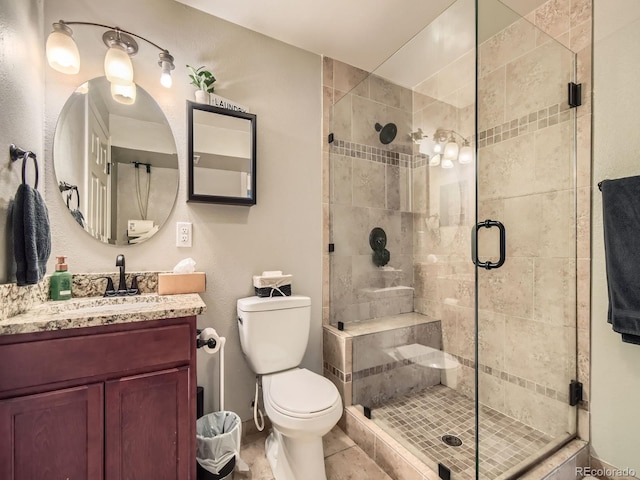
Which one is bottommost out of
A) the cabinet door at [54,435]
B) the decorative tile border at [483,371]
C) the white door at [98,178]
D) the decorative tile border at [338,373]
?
the decorative tile border at [338,373]

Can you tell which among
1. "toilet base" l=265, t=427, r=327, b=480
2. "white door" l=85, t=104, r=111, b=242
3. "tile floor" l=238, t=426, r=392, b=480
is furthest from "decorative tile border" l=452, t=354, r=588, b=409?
"white door" l=85, t=104, r=111, b=242

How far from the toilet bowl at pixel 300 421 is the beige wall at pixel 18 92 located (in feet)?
3.93

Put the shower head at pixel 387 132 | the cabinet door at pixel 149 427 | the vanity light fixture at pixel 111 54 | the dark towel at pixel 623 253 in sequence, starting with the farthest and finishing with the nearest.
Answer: the shower head at pixel 387 132, the vanity light fixture at pixel 111 54, the dark towel at pixel 623 253, the cabinet door at pixel 149 427

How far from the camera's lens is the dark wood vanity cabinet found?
919 mm

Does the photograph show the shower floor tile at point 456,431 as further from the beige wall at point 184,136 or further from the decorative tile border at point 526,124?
the decorative tile border at point 526,124

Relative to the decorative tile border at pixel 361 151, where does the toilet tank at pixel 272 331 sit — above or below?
below

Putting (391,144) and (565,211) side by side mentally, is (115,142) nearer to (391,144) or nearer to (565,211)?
(391,144)

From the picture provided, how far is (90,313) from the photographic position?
103 centimetres

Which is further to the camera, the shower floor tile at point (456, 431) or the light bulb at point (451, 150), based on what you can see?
the light bulb at point (451, 150)

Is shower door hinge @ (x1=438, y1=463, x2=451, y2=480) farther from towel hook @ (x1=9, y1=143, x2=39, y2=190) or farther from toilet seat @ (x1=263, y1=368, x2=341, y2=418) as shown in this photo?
towel hook @ (x1=9, y1=143, x2=39, y2=190)

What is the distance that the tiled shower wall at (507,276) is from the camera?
4.83 ft

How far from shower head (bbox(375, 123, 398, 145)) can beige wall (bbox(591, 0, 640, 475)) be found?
3.51ft

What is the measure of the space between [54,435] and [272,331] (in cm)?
95

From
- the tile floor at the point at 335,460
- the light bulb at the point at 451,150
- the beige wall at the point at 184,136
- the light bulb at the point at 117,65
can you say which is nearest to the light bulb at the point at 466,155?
the light bulb at the point at 451,150
